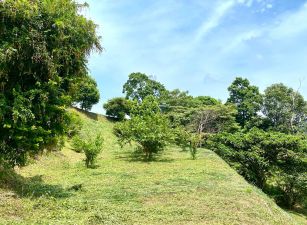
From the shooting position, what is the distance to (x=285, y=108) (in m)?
50.2

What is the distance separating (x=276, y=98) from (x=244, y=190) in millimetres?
35165

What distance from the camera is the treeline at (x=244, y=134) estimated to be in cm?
2759

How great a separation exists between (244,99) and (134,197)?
42.9 meters

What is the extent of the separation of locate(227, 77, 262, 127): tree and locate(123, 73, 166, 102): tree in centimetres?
1036

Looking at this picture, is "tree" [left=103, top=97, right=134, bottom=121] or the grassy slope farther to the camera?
"tree" [left=103, top=97, right=134, bottom=121]

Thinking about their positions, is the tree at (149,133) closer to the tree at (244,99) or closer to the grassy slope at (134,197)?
the grassy slope at (134,197)

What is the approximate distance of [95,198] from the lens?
1485 cm

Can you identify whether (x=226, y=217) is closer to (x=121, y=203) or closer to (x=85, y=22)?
(x=121, y=203)

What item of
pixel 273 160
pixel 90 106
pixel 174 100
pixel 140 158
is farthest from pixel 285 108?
pixel 140 158

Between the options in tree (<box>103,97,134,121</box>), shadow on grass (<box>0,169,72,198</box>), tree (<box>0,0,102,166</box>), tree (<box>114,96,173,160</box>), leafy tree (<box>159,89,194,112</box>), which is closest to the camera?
tree (<box>0,0,102,166</box>)

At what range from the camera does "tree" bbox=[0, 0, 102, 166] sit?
13.4m

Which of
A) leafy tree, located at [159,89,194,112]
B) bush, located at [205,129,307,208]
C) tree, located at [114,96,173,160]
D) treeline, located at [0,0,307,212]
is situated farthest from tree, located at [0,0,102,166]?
leafy tree, located at [159,89,194,112]

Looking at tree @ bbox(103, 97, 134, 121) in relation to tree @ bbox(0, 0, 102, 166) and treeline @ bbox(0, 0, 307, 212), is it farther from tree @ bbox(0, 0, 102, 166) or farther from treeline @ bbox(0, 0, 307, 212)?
tree @ bbox(0, 0, 102, 166)

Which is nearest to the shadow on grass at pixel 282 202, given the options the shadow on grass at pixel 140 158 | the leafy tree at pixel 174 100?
the shadow on grass at pixel 140 158
